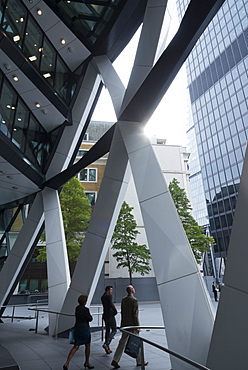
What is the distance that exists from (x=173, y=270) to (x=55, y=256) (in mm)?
8535

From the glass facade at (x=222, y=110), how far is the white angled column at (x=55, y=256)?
1247 inches

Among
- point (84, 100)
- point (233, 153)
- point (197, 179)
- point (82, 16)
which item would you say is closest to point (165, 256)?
point (84, 100)

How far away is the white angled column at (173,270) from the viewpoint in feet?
16.6

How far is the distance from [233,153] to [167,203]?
129 ft

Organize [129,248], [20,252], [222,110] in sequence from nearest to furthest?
[20,252], [129,248], [222,110]

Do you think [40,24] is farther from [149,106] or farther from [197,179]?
[197,179]

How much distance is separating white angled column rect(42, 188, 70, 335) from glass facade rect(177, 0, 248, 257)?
31664 millimetres

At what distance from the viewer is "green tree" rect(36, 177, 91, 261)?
2764cm

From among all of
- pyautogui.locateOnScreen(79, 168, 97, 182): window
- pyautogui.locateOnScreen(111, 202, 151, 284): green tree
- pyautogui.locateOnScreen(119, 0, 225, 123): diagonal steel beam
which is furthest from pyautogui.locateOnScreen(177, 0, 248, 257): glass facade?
pyautogui.locateOnScreen(119, 0, 225, 123): diagonal steel beam

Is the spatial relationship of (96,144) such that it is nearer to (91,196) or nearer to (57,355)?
(57,355)

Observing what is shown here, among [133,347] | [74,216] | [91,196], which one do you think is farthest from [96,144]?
[91,196]

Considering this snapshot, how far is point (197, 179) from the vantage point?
75125 mm

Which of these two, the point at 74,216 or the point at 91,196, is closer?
the point at 74,216

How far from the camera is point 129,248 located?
29.7 metres
